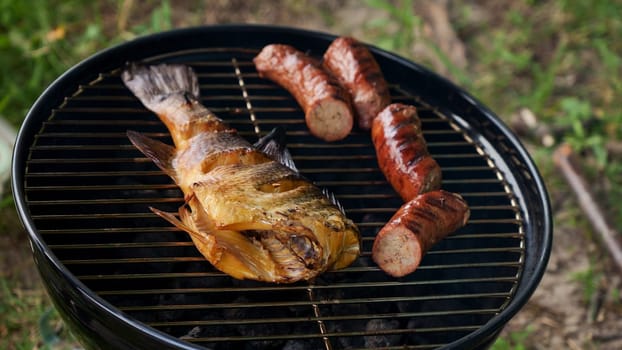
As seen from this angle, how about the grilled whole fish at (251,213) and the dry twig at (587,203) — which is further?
the dry twig at (587,203)

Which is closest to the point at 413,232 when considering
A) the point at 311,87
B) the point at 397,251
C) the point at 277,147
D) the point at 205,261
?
the point at 397,251

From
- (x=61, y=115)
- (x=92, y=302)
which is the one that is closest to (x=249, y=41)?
(x=61, y=115)

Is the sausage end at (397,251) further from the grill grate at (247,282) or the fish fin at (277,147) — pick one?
the fish fin at (277,147)

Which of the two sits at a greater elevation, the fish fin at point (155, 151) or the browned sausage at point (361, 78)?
the browned sausage at point (361, 78)

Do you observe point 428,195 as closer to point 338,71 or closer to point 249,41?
point 338,71

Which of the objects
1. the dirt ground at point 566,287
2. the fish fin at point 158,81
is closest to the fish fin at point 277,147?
the fish fin at point 158,81

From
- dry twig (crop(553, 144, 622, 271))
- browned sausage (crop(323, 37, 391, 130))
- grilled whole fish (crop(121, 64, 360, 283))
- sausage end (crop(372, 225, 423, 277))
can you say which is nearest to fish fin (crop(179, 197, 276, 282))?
grilled whole fish (crop(121, 64, 360, 283))

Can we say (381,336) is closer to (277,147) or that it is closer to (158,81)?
(277,147)
